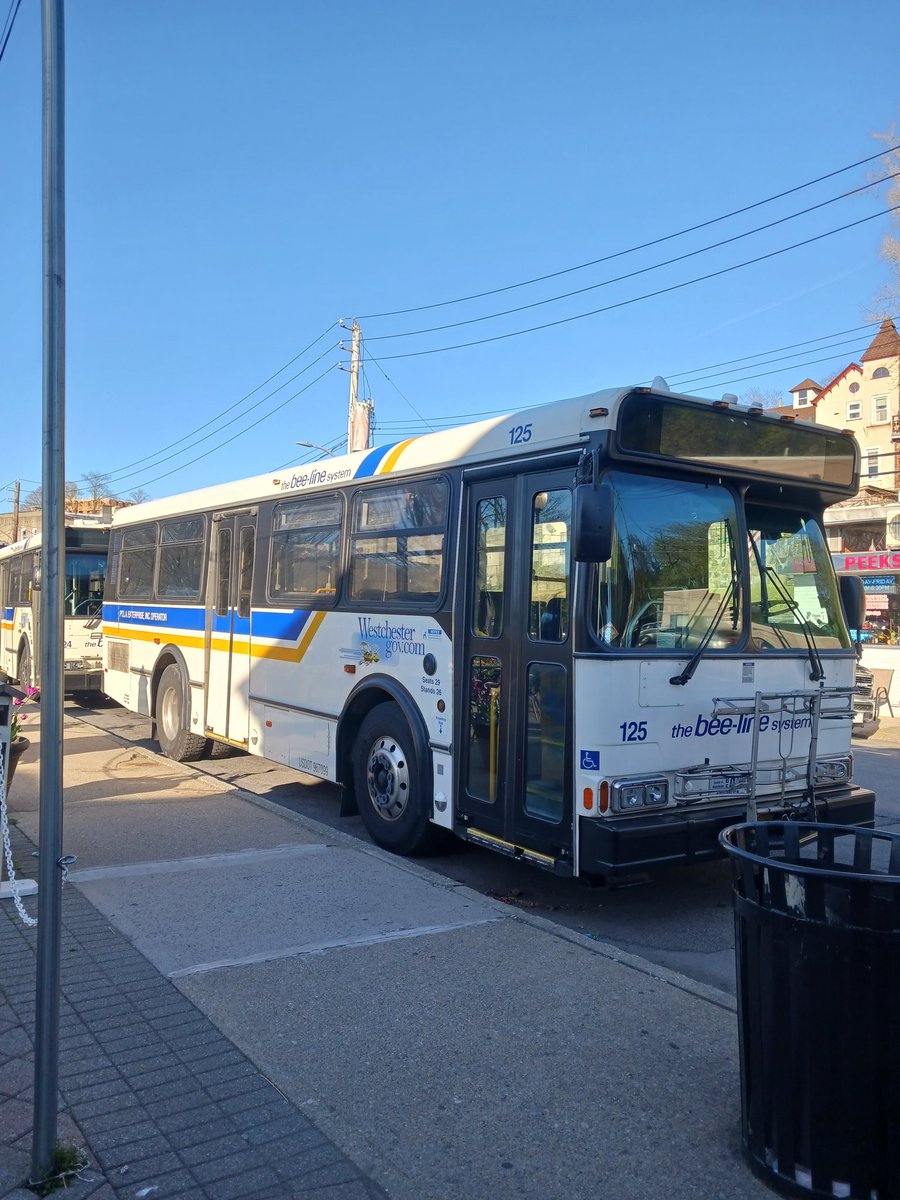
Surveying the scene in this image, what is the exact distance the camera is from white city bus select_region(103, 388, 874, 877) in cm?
565

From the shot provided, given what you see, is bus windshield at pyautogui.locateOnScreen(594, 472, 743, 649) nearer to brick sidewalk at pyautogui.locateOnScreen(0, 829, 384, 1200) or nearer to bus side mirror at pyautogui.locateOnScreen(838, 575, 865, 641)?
bus side mirror at pyautogui.locateOnScreen(838, 575, 865, 641)

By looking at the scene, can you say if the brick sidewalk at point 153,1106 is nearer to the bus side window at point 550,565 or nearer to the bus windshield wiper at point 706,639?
the bus side window at point 550,565

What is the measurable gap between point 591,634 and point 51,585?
10.5ft

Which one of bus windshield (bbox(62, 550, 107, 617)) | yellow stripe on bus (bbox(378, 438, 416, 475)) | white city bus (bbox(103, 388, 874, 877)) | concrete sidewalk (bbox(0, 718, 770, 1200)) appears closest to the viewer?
concrete sidewalk (bbox(0, 718, 770, 1200))

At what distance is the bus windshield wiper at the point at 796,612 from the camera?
6.40 m

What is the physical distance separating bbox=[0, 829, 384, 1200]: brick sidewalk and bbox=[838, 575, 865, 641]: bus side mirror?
5.13 m

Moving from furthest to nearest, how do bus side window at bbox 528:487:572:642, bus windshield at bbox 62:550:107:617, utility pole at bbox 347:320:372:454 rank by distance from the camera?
utility pole at bbox 347:320:372:454, bus windshield at bbox 62:550:107:617, bus side window at bbox 528:487:572:642

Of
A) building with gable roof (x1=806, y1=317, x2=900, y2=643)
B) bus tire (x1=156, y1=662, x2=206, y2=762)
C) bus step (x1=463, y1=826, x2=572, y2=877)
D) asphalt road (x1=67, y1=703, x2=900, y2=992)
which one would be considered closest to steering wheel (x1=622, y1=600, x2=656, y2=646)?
bus step (x1=463, y1=826, x2=572, y2=877)

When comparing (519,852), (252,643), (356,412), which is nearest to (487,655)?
(519,852)

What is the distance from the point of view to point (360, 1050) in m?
4.09

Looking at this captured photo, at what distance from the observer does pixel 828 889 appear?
300cm

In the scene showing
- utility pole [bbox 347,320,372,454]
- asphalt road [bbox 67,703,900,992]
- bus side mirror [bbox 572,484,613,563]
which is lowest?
asphalt road [bbox 67,703,900,992]

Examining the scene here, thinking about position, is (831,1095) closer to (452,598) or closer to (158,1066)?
(158,1066)

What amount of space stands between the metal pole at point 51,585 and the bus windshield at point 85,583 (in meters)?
14.7
